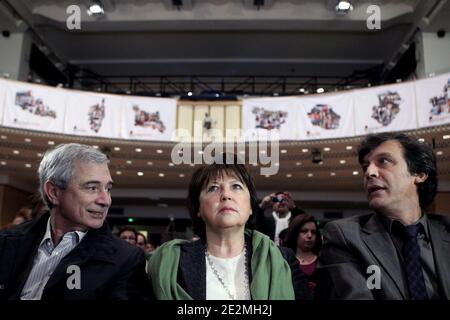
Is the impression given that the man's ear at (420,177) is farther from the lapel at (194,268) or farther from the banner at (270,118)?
the banner at (270,118)

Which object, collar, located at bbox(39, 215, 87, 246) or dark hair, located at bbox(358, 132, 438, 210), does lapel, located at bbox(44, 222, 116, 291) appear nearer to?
collar, located at bbox(39, 215, 87, 246)

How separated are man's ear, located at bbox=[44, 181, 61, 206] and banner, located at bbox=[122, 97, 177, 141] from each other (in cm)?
887

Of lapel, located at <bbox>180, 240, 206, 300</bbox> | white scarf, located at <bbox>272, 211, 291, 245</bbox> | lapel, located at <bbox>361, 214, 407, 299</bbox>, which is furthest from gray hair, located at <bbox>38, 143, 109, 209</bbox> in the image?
white scarf, located at <bbox>272, 211, 291, 245</bbox>

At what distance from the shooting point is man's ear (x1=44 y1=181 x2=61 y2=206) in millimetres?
1816

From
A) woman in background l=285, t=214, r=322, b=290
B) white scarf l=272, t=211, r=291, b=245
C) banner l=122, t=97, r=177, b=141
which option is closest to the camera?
woman in background l=285, t=214, r=322, b=290

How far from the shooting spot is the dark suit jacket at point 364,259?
1522 mm

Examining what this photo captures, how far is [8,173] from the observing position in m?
13.6

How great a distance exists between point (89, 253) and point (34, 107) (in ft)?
30.4

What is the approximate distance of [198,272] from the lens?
1.59 meters

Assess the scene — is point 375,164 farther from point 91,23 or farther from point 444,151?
point 91,23

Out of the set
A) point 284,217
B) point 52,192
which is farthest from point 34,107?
point 52,192
